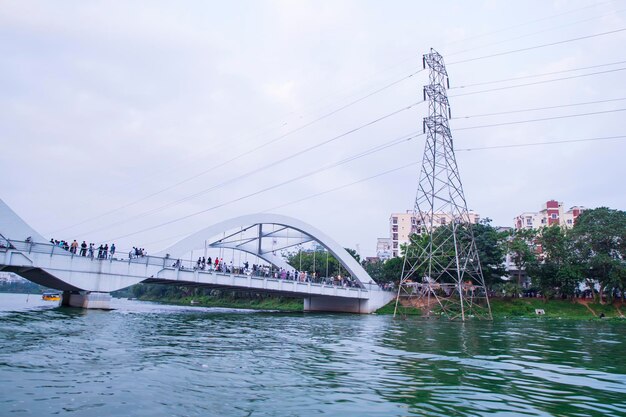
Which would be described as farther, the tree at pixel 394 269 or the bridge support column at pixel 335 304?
the tree at pixel 394 269

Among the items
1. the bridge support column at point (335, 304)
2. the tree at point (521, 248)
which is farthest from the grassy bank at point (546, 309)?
the tree at point (521, 248)

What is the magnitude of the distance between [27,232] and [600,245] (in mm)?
64502

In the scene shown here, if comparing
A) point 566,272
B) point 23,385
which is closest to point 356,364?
point 23,385

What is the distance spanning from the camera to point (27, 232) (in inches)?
1373

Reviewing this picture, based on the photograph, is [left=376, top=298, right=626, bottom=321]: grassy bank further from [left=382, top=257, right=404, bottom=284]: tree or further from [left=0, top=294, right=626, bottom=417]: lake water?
[left=0, top=294, right=626, bottom=417]: lake water

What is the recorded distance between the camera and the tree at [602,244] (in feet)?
196

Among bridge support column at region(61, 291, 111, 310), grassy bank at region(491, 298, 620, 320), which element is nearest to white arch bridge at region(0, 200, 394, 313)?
bridge support column at region(61, 291, 111, 310)

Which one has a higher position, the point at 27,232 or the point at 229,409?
the point at 27,232

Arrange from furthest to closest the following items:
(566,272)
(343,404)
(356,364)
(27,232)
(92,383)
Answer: (566,272), (27,232), (356,364), (92,383), (343,404)

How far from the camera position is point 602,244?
62.2 meters

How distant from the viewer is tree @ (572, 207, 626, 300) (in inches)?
2349

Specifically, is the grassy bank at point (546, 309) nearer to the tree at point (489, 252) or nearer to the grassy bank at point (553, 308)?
the grassy bank at point (553, 308)

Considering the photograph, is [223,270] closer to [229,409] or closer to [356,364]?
[356,364]

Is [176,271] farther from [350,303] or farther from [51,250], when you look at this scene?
[350,303]
